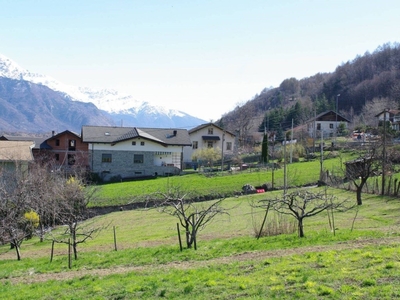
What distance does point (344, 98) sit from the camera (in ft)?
381

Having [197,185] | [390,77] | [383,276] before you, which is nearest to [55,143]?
[197,185]

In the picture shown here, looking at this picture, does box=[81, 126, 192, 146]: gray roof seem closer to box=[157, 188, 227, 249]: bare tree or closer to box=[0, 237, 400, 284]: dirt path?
box=[157, 188, 227, 249]: bare tree

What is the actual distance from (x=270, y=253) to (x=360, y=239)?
382cm

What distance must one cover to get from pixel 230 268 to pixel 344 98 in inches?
4395

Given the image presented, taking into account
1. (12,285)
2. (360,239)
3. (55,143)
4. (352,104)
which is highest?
(352,104)

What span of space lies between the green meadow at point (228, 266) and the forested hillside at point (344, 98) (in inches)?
2660

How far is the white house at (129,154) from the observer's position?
5628 centimetres

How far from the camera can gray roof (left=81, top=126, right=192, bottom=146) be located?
57.6 metres

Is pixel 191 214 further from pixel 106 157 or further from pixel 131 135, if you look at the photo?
pixel 131 135

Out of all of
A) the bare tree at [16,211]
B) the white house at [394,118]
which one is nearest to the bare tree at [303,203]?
the bare tree at [16,211]

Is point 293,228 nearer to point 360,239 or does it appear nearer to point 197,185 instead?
point 360,239

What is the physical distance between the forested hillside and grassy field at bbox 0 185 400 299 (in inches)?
2761

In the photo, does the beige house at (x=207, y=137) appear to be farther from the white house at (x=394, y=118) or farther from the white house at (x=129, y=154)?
the white house at (x=394, y=118)

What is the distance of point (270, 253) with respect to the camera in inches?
590
